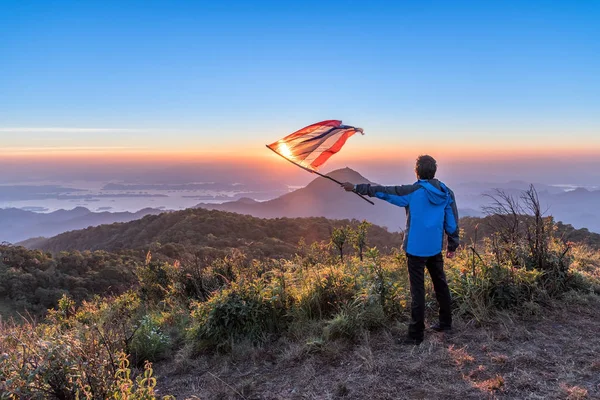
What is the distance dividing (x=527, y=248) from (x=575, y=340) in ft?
6.42

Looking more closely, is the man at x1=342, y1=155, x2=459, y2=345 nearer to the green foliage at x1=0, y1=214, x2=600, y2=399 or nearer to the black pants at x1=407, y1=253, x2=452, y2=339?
the black pants at x1=407, y1=253, x2=452, y2=339

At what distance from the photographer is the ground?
3.52 m

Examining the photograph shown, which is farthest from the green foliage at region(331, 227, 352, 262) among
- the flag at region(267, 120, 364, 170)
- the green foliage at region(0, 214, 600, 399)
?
the flag at region(267, 120, 364, 170)

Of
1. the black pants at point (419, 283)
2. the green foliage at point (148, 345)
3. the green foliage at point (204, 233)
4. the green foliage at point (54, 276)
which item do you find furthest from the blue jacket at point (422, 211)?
the green foliage at point (204, 233)

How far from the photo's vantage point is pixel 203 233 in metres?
41.3

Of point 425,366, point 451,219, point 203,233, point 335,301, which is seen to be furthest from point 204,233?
point 425,366

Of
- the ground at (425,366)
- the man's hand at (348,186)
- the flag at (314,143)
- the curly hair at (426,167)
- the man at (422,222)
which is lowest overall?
the ground at (425,366)

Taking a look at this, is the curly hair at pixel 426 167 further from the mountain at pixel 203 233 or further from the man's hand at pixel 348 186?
the mountain at pixel 203 233

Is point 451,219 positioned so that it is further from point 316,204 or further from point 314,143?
point 316,204

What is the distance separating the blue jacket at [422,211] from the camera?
4.35 meters

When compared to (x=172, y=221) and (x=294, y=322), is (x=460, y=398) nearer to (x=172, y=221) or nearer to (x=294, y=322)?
(x=294, y=322)

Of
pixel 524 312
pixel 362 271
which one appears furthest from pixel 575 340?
pixel 362 271

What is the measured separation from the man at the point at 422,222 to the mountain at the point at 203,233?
88.3ft

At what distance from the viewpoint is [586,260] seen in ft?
25.8
